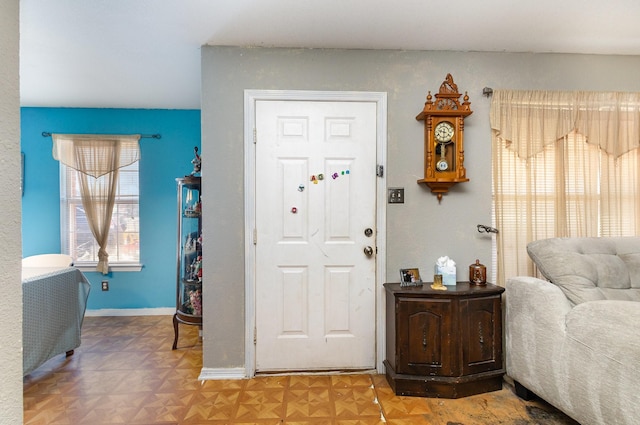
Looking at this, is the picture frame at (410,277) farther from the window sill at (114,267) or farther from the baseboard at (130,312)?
the window sill at (114,267)

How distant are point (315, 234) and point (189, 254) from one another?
1233mm

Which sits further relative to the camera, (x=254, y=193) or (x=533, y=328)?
(x=254, y=193)

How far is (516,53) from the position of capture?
249 cm

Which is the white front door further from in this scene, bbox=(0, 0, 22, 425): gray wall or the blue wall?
the blue wall

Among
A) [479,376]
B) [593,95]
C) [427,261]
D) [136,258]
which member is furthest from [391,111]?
[136,258]

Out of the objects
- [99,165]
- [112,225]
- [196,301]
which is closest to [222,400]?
[196,301]

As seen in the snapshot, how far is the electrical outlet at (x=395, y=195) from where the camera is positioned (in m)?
Answer: 2.45

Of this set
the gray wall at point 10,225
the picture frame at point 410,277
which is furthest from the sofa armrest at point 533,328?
the gray wall at point 10,225

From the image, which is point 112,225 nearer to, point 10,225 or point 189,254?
point 189,254

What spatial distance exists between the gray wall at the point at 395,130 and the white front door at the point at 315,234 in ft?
0.49

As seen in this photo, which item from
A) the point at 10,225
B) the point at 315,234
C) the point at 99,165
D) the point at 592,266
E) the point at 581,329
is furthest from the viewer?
the point at 99,165

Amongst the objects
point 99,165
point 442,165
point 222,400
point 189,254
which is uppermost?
point 99,165

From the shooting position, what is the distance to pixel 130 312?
381cm

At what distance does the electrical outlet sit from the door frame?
0.12 feet
